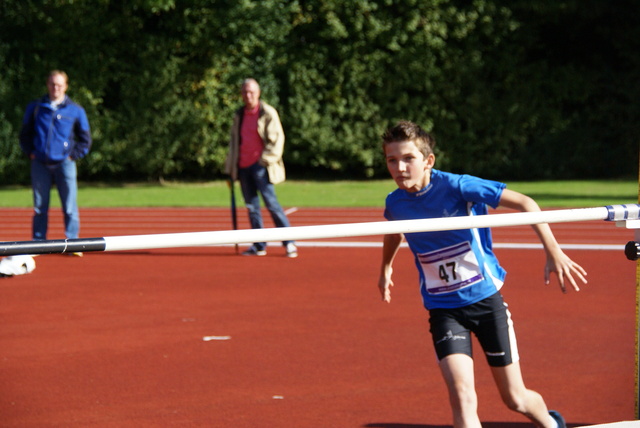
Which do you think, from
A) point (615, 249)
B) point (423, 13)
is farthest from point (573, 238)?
point (423, 13)

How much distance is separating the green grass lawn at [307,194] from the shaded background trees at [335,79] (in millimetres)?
833

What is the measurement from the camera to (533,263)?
984 centimetres

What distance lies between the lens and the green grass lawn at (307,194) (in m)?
16.6

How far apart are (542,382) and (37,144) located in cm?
667

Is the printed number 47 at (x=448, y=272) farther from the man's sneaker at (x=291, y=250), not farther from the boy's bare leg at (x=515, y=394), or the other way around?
the man's sneaker at (x=291, y=250)

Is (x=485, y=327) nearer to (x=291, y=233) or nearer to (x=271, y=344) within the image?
(x=291, y=233)

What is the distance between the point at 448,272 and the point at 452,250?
9 cm

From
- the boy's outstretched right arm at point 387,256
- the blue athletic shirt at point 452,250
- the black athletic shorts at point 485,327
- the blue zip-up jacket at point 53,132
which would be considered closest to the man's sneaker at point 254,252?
the blue zip-up jacket at point 53,132

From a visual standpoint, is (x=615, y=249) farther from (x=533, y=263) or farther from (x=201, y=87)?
(x=201, y=87)

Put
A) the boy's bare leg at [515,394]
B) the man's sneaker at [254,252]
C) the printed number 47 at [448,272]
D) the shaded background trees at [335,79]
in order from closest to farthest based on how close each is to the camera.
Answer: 1. the boy's bare leg at [515,394]
2. the printed number 47 at [448,272]
3. the man's sneaker at [254,252]
4. the shaded background trees at [335,79]

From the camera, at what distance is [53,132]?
34.0 feet

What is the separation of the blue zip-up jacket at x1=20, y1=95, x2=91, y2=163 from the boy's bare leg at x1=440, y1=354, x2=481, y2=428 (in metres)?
7.33

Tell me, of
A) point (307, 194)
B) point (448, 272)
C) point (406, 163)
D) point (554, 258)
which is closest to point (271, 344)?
point (448, 272)

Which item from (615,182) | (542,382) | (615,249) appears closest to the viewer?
(542,382)
